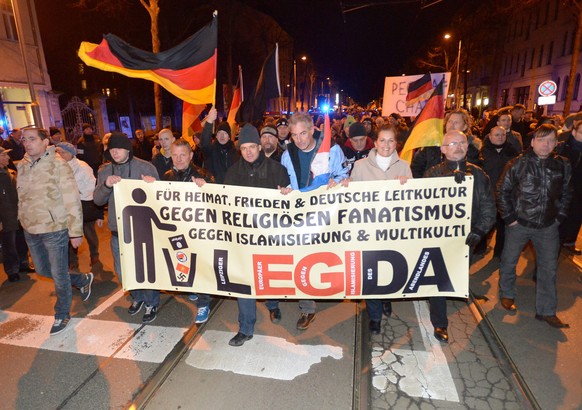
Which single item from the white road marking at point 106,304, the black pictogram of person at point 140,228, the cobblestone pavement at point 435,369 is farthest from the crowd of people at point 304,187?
the white road marking at point 106,304

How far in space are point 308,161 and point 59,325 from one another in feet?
11.3

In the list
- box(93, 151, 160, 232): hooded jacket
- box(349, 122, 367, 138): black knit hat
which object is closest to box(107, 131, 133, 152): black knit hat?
box(93, 151, 160, 232): hooded jacket

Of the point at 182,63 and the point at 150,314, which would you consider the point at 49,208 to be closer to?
the point at 150,314

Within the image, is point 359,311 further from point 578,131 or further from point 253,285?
point 578,131

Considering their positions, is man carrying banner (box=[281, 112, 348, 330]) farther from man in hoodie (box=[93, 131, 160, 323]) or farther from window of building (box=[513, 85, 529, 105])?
window of building (box=[513, 85, 529, 105])

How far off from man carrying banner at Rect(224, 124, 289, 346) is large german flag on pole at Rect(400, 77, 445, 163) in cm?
160

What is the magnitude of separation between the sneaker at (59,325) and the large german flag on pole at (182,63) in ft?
9.78

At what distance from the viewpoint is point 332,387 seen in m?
3.36

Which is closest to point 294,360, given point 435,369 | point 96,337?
point 435,369

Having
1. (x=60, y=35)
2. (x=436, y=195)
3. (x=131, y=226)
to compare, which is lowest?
(x=131, y=226)

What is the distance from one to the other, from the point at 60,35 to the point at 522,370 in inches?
1092

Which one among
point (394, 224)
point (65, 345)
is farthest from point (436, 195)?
point (65, 345)

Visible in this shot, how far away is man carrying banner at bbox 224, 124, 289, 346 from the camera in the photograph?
3.97 meters

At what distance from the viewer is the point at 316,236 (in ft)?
12.7
